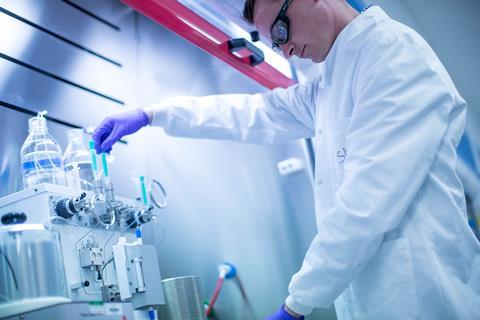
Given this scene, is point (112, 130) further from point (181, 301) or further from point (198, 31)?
point (181, 301)

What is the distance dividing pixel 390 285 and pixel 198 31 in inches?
44.1

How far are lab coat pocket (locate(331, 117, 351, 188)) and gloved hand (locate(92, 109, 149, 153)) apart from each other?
0.71 m

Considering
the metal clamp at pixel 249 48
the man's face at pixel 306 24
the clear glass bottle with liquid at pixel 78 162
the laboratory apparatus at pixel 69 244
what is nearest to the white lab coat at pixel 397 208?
the man's face at pixel 306 24

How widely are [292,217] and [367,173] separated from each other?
1084 millimetres

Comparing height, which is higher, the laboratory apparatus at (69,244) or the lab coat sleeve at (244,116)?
the lab coat sleeve at (244,116)

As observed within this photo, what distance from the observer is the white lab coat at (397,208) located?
121 centimetres

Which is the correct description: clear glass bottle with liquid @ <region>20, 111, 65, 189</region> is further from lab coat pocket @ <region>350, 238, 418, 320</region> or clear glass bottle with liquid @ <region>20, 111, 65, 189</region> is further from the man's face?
lab coat pocket @ <region>350, 238, 418, 320</region>

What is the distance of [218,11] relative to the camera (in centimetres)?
180

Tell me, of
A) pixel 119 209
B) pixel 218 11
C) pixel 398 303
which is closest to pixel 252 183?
pixel 218 11

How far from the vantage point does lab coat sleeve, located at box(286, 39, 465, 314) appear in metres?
1.21

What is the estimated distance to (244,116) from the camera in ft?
6.22

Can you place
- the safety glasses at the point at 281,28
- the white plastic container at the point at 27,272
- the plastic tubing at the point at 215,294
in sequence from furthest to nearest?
the plastic tubing at the point at 215,294 → the safety glasses at the point at 281,28 → the white plastic container at the point at 27,272

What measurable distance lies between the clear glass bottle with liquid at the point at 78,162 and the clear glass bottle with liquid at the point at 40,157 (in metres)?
0.03

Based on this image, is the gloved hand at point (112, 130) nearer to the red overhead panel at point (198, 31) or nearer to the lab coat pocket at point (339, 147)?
the red overhead panel at point (198, 31)
